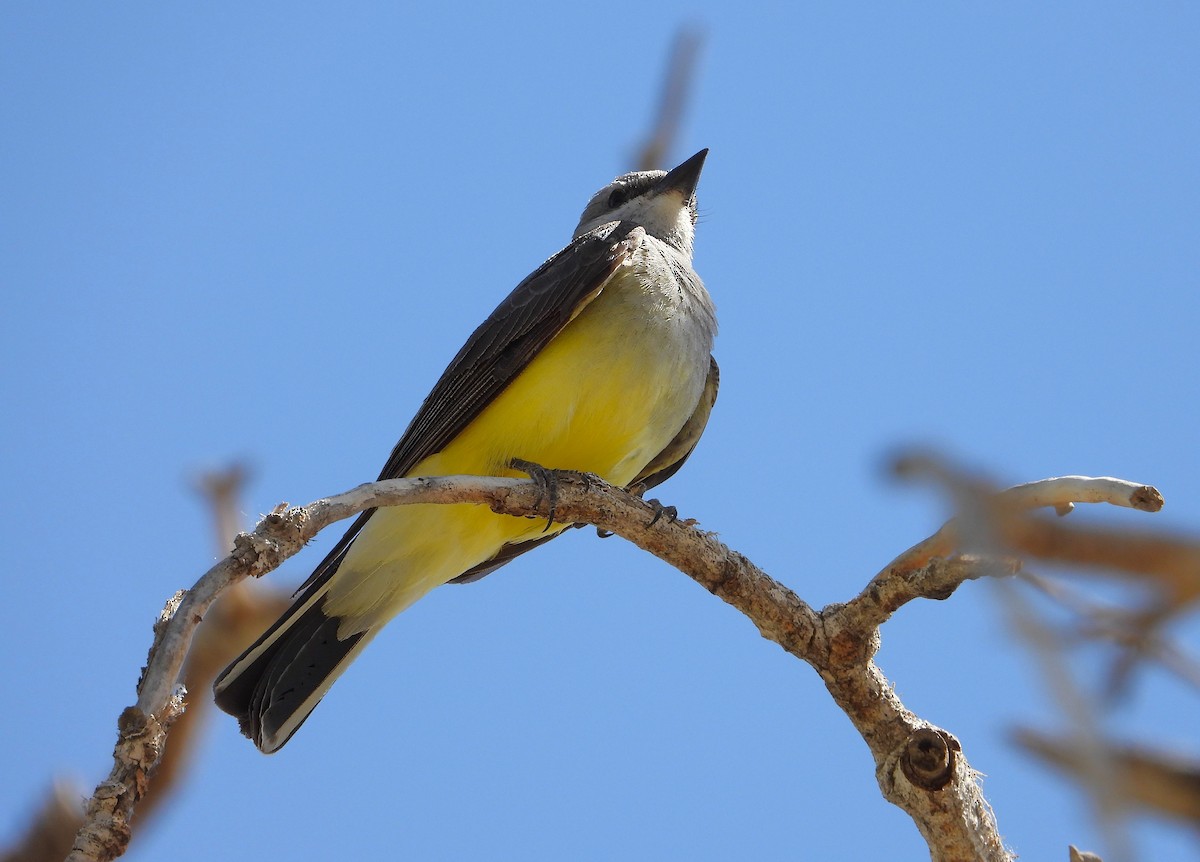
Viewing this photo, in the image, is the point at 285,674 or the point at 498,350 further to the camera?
the point at 498,350

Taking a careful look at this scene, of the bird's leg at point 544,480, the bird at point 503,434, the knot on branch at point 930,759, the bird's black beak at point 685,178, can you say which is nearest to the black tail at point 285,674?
the bird at point 503,434

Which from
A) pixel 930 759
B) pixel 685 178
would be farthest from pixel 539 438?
pixel 685 178

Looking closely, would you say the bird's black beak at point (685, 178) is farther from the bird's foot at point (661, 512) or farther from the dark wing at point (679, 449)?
the bird's foot at point (661, 512)

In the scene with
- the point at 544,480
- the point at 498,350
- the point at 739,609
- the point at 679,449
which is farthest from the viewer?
the point at 679,449

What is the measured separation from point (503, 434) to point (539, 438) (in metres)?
0.18

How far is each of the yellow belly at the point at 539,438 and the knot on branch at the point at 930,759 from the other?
→ 7.43ft

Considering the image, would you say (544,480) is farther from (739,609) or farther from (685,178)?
(685,178)

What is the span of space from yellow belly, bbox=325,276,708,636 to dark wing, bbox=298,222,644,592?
72mm

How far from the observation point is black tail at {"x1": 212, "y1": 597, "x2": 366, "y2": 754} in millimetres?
5484

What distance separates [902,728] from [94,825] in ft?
9.19

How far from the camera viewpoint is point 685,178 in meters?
7.89

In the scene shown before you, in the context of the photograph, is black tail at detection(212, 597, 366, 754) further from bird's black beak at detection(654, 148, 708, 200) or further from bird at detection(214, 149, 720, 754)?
bird's black beak at detection(654, 148, 708, 200)

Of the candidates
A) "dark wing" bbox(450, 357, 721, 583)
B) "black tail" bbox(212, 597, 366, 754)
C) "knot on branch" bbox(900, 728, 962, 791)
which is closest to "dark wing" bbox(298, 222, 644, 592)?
"black tail" bbox(212, 597, 366, 754)

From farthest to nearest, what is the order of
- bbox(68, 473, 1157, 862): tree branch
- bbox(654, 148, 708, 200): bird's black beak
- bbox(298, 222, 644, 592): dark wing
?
bbox(654, 148, 708, 200): bird's black beak → bbox(298, 222, 644, 592): dark wing → bbox(68, 473, 1157, 862): tree branch
